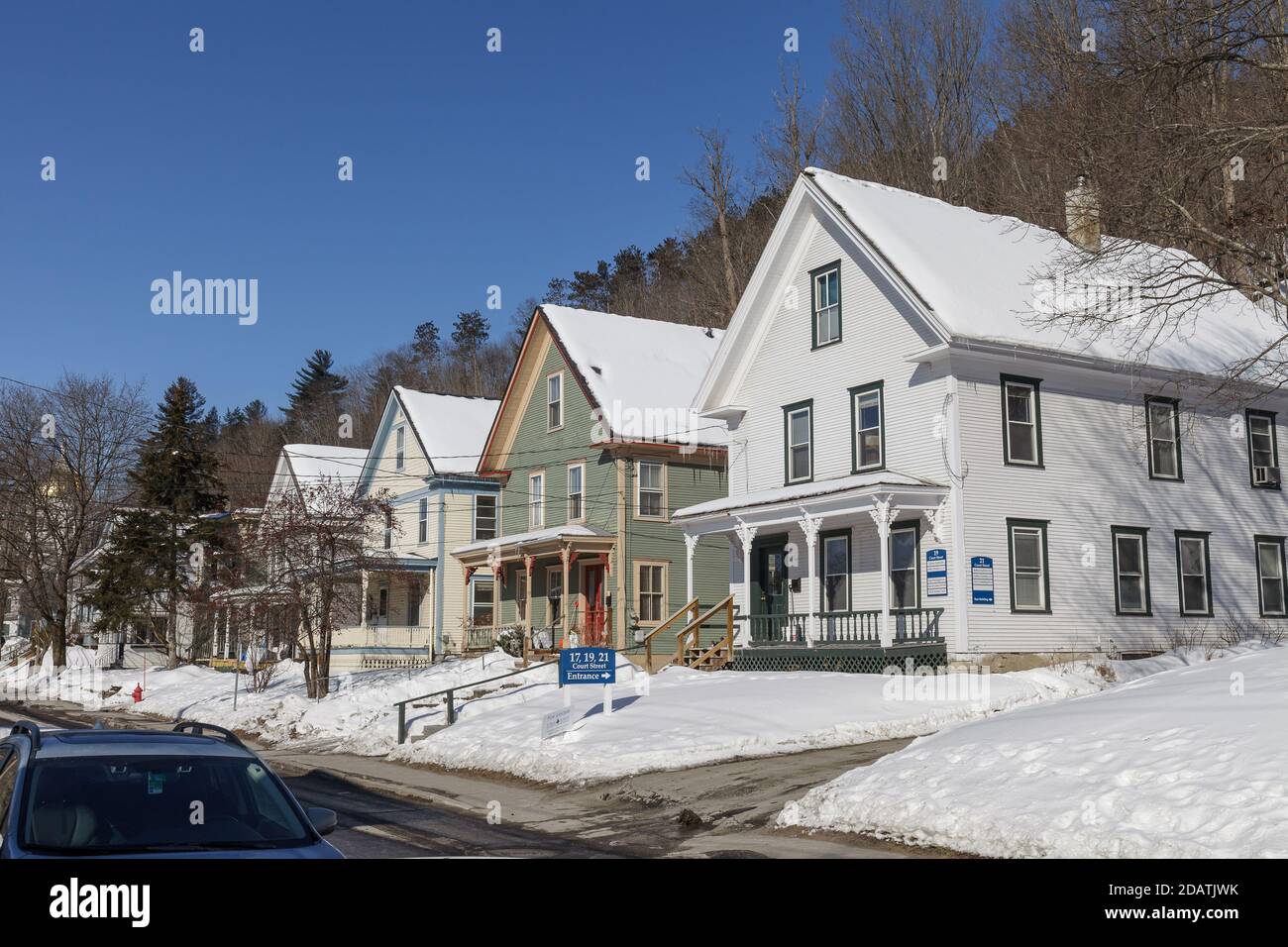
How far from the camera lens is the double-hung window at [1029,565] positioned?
2483cm

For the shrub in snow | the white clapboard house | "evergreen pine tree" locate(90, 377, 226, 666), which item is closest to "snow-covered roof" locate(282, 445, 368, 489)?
"evergreen pine tree" locate(90, 377, 226, 666)

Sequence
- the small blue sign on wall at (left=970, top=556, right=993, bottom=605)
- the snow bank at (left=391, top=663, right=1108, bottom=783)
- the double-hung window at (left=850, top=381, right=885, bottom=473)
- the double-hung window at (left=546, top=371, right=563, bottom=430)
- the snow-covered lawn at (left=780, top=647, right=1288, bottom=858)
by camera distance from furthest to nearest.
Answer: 1. the double-hung window at (left=546, top=371, right=563, bottom=430)
2. the double-hung window at (left=850, top=381, right=885, bottom=473)
3. the small blue sign on wall at (left=970, top=556, right=993, bottom=605)
4. the snow bank at (left=391, top=663, right=1108, bottom=783)
5. the snow-covered lawn at (left=780, top=647, right=1288, bottom=858)

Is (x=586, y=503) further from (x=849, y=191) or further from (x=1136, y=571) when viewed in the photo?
(x=1136, y=571)

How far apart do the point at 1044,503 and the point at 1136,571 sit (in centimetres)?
298

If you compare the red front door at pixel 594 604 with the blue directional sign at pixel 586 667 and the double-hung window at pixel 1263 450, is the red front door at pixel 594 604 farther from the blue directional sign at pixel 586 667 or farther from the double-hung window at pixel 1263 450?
the double-hung window at pixel 1263 450

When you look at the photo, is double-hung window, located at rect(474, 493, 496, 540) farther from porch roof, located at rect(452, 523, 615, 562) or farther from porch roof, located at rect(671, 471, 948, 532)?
porch roof, located at rect(671, 471, 948, 532)

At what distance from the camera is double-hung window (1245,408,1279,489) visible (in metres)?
28.9

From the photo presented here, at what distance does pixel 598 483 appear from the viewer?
36.3 m

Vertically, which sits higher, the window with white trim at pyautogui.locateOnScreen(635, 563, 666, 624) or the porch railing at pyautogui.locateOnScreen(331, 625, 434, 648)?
the window with white trim at pyautogui.locateOnScreen(635, 563, 666, 624)

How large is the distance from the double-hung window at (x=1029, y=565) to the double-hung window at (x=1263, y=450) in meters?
6.99

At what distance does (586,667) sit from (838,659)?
7492mm

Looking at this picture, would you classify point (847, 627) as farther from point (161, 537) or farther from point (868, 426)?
point (161, 537)

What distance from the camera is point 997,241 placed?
97.6 feet

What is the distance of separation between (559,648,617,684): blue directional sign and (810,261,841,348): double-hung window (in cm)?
1117
